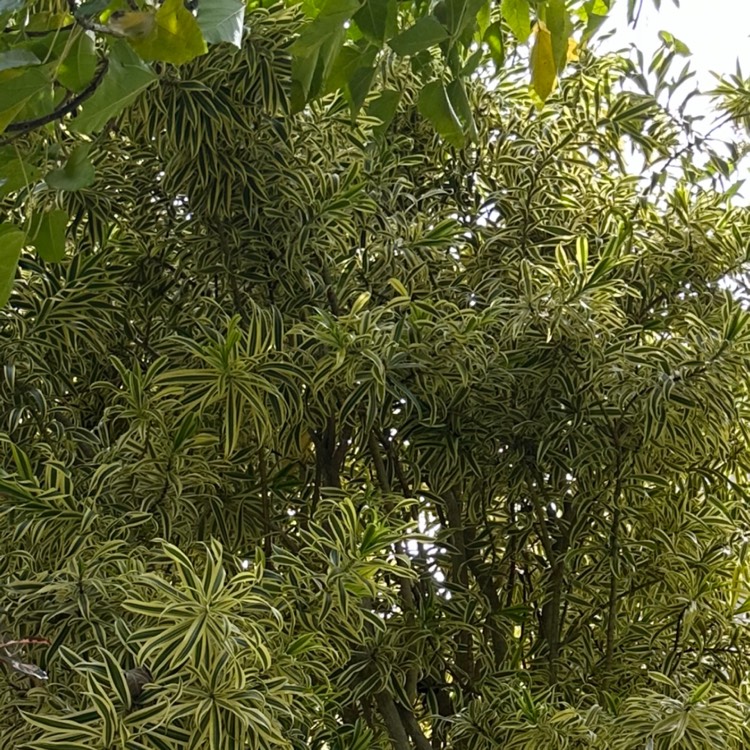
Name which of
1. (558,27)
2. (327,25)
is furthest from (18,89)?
(558,27)

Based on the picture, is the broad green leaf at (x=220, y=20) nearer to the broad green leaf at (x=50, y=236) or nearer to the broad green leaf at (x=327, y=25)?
the broad green leaf at (x=327, y=25)

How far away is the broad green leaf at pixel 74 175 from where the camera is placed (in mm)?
689

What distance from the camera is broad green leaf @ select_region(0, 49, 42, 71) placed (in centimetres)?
55

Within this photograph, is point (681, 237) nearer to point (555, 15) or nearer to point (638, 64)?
point (638, 64)

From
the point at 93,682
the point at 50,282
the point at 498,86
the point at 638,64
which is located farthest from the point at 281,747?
the point at 638,64

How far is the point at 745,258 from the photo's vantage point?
186 centimetres

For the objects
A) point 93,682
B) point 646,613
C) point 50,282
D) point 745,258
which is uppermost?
point 745,258

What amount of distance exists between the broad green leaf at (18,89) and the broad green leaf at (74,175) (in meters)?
0.09

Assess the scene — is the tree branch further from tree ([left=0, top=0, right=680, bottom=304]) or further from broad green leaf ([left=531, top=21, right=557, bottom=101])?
broad green leaf ([left=531, top=21, right=557, bottom=101])

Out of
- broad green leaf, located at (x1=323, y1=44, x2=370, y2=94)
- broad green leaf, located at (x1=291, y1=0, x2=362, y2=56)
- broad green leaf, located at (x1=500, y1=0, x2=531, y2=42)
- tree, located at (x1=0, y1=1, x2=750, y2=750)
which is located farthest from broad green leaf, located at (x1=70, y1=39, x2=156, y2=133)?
tree, located at (x1=0, y1=1, x2=750, y2=750)

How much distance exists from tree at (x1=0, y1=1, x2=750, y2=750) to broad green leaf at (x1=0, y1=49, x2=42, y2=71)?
78cm

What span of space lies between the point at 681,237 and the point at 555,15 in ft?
3.69

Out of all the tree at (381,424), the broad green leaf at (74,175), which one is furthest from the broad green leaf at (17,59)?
the tree at (381,424)

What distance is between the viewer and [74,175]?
70 cm
